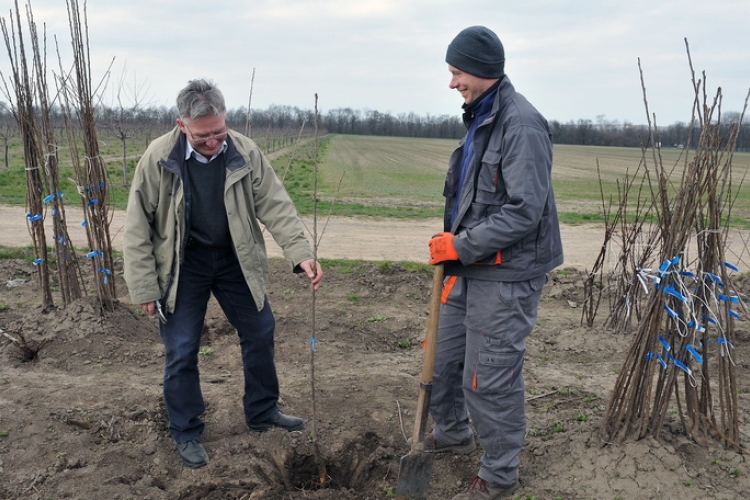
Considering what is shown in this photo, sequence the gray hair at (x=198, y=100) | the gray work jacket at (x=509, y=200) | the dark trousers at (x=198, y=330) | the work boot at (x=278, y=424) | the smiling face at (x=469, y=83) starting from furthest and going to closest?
the work boot at (x=278, y=424)
the dark trousers at (x=198, y=330)
the gray hair at (x=198, y=100)
the smiling face at (x=469, y=83)
the gray work jacket at (x=509, y=200)

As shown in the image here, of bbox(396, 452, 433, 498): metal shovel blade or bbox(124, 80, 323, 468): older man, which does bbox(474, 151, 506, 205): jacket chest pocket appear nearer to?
bbox(124, 80, 323, 468): older man

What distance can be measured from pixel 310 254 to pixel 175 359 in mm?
906

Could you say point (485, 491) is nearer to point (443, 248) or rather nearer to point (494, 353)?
point (494, 353)

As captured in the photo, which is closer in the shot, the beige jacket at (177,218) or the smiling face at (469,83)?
the smiling face at (469,83)

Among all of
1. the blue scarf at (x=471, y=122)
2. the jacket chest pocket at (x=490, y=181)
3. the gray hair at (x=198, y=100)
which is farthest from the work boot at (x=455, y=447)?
the gray hair at (x=198, y=100)

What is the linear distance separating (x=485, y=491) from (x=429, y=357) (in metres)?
0.69

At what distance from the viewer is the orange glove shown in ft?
9.33

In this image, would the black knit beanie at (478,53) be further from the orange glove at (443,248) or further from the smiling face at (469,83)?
the orange glove at (443,248)

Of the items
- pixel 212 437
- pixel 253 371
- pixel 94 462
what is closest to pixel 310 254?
pixel 253 371

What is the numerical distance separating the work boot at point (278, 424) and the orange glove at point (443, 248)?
146 centimetres

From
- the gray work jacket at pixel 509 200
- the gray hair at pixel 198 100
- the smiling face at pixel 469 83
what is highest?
the smiling face at pixel 469 83

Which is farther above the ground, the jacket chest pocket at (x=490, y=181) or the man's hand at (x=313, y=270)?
the jacket chest pocket at (x=490, y=181)

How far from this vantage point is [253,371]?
142 inches

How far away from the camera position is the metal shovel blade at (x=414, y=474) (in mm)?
3121
